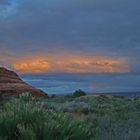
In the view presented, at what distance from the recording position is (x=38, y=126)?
388 inches

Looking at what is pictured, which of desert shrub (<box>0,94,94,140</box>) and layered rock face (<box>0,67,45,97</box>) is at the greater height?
layered rock face (<box>0,67,45,97</box>)

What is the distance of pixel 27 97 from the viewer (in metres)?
18.7

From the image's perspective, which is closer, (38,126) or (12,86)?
(38,126)

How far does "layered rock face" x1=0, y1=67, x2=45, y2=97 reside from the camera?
38600 mm

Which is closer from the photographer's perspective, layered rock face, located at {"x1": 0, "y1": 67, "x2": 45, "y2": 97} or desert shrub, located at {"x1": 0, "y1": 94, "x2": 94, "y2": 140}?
desert shrub, located at {"x1": 0, "y1": 94, "x2": 94, "y2": 140}

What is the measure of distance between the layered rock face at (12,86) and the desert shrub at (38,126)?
2603 cm

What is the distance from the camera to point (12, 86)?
4025 centimetres

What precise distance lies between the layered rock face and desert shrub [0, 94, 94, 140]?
26.0 m

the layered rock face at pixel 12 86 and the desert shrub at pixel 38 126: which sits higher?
the layered rock face at pixel 12 86

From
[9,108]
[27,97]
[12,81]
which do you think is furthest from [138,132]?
[12,81]

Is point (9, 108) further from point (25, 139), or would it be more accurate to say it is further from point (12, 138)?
point (25, 139)

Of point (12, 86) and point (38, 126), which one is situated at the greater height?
point (12, 86)

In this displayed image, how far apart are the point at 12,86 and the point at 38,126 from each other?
101 feet

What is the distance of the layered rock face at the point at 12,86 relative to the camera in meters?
38.6
